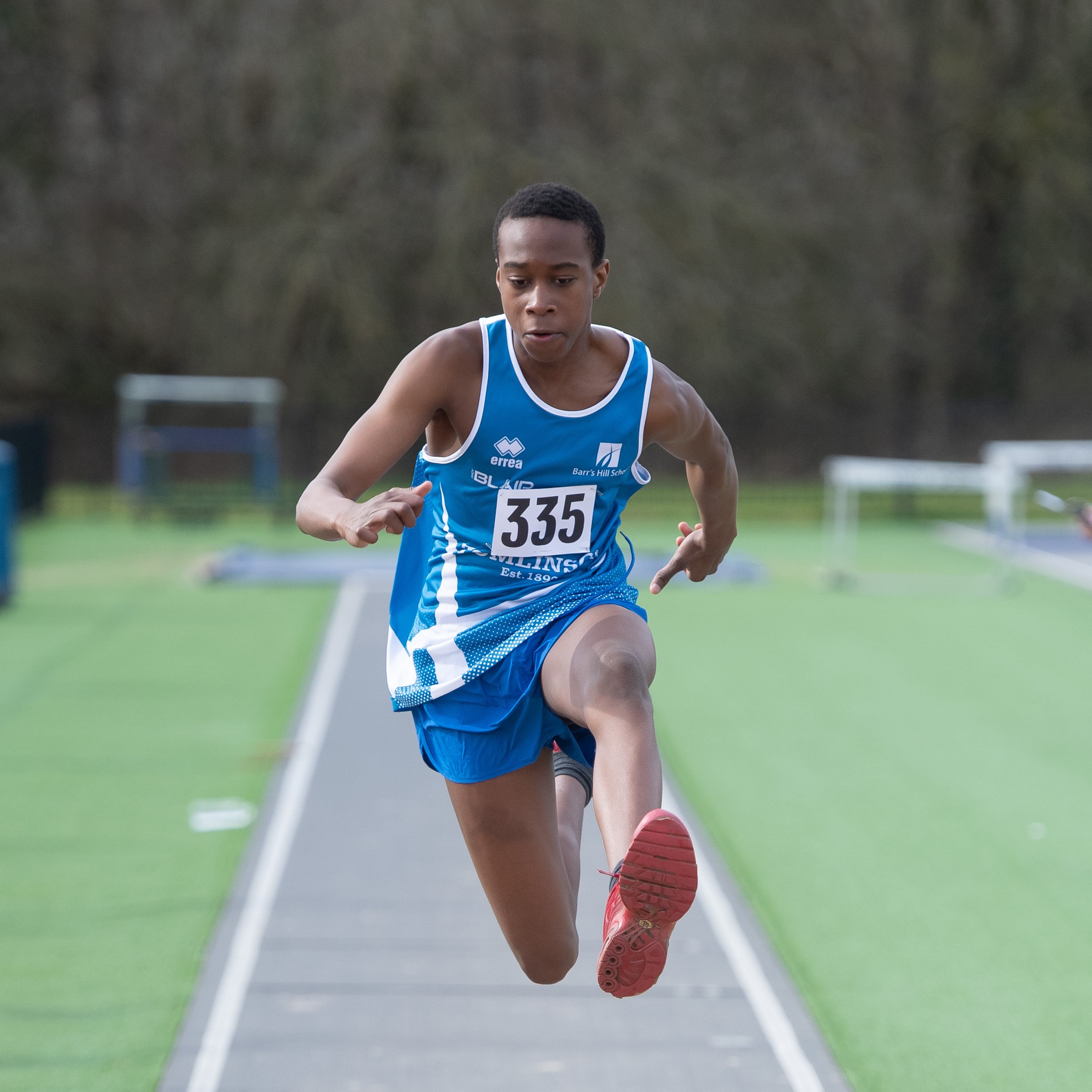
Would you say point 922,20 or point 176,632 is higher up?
point 922,20

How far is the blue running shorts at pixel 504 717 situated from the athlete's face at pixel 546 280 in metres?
0.63

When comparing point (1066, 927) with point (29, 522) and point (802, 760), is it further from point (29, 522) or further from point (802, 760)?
point (29, 522)

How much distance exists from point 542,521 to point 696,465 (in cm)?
59

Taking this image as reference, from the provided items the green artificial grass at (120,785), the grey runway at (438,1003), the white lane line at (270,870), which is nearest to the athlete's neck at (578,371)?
the grey runway at (438,1003)

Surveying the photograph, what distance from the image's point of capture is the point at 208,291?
85.6 feet

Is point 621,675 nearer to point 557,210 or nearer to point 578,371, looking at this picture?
point 578,371

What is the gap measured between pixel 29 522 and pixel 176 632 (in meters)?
9.12

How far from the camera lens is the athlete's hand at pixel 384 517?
286 cm

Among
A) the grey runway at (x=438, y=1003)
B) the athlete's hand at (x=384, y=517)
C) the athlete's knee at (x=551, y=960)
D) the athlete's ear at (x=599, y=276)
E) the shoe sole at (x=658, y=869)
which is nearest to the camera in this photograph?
the athlete's hand at (x=384, y=517)

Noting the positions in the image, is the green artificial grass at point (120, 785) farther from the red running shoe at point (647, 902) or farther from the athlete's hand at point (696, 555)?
the athlete's hand at point (696, 555)

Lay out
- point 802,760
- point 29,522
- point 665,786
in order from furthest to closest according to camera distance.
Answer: point 29,522
point 802,760
point 665,786

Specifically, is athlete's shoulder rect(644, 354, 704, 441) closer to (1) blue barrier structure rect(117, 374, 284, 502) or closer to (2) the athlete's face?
(2) the athlete's face

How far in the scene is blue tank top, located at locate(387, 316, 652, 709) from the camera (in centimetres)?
339

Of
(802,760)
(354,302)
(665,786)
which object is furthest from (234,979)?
(354,302)
